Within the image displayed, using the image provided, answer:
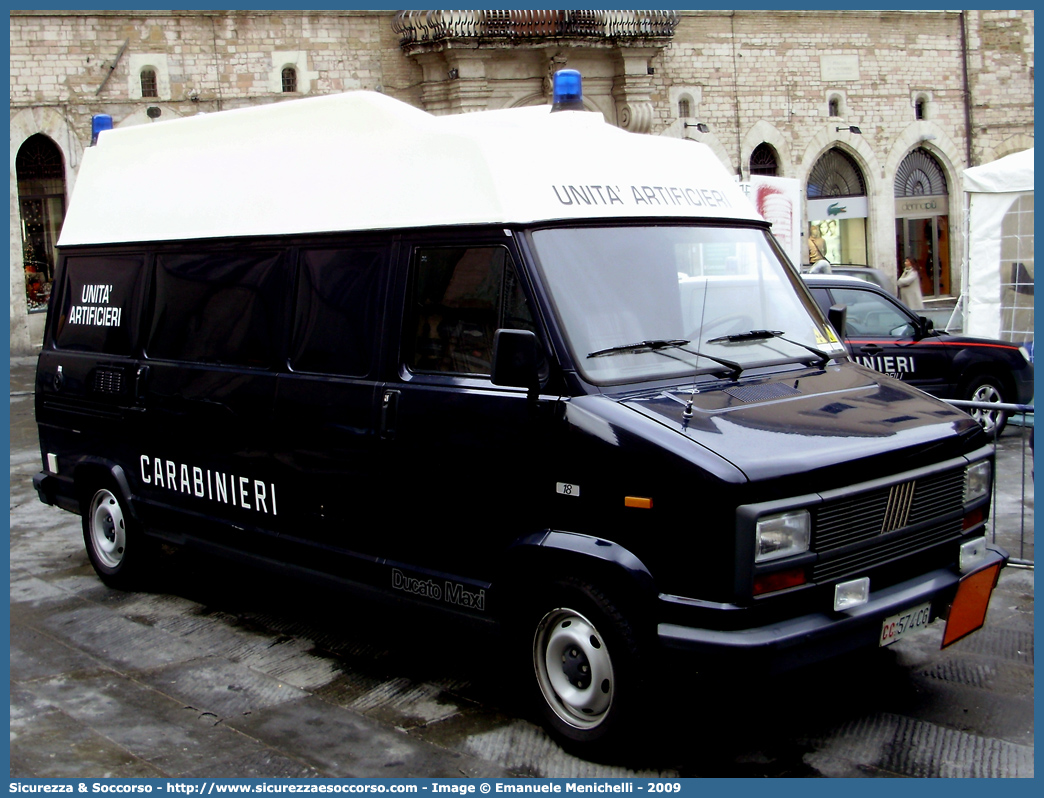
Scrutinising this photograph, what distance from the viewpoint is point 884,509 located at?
434 cm

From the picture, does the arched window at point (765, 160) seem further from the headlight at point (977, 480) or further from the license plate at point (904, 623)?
the license plate at point (904, 623)

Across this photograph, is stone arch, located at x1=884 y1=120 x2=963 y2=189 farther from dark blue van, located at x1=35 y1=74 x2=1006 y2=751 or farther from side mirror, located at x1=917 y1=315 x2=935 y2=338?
dark blue van, located at x1=35 y1=74 x2=1006 y2=751

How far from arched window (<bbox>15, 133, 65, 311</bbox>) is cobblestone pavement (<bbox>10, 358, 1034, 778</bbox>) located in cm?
1934

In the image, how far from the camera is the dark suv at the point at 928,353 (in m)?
11.9

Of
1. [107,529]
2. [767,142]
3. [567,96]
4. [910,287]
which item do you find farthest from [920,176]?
[107,529]

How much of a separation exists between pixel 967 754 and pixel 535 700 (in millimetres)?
1800

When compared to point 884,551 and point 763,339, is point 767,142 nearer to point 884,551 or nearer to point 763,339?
point 763,339

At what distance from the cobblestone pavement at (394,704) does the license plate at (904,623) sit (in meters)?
0.30

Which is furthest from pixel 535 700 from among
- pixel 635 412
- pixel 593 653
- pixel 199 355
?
pixel 199 355

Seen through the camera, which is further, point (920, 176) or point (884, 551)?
point (920, 176)

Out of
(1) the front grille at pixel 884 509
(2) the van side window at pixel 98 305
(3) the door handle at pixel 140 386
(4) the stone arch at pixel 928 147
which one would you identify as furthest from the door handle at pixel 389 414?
(4) the stone arch at pixel 928 147

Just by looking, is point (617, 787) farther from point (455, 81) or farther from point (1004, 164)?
point (455, 81)

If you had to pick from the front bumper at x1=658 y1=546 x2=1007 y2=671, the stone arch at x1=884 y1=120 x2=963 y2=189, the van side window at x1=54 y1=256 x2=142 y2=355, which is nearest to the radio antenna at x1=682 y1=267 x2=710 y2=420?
the front bumper at x1=658 y1=546 x2=1007 y2=671

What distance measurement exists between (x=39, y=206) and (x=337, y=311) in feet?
70.6
